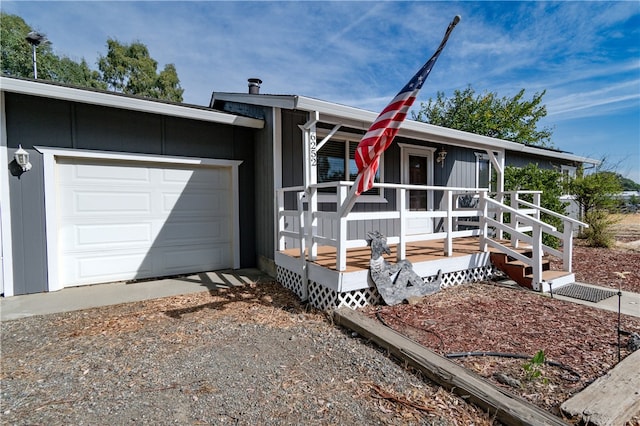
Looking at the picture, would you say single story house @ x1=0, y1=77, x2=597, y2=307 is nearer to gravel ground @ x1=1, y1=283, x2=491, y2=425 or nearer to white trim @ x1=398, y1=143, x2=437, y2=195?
white trim @ x1=398, y1=143, x2=437, y2=195

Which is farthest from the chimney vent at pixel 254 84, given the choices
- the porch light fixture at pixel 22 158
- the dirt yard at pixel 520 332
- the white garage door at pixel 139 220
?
the dirt yard at pixel 520 332

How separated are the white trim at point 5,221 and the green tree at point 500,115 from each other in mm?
19748

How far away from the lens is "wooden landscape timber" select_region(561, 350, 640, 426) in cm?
173

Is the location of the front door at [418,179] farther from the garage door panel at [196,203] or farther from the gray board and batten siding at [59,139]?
the garage door panel at [196,203]

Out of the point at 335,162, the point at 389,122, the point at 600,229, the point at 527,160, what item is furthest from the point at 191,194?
the point at 527,160

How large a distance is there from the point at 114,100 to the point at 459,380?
211 inches

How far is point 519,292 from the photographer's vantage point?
4.37 metres

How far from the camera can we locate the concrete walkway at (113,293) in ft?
12.4

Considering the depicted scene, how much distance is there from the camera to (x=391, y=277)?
3867mm

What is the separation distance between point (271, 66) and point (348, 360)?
10.8 meters

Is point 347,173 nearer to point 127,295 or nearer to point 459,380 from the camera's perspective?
point 127,295

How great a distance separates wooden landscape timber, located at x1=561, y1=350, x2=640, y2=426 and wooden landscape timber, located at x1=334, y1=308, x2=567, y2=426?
0.18m

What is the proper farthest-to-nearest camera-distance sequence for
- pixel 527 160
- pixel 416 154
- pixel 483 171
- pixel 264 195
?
pixel 527 160
pixel 483 171
pixel 416 154
pixel 264 195

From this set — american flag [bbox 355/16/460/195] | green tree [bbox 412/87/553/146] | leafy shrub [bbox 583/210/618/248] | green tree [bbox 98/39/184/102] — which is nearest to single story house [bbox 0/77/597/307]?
american flag [bbox 355/16/460/195]
